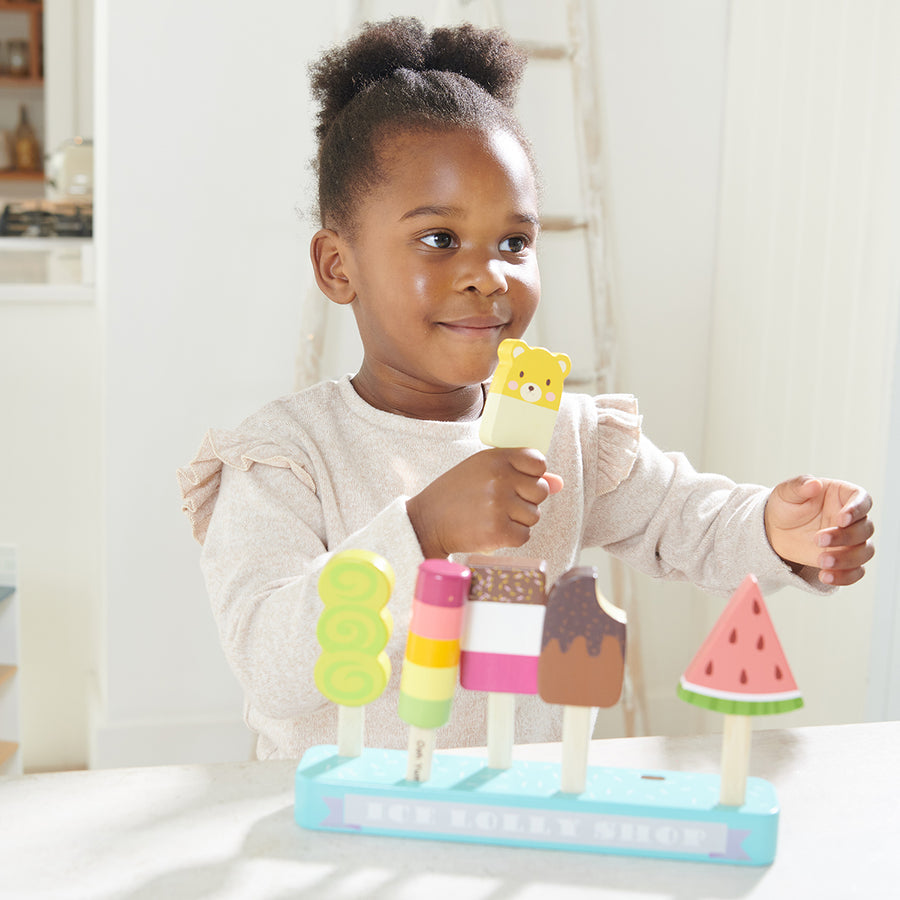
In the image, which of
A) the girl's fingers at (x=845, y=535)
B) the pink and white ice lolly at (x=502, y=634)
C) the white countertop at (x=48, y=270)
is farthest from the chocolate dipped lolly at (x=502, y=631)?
the white countertop at (x=48, y=270)

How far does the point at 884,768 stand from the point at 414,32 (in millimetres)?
818

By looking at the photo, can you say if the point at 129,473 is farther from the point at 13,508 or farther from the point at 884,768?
the point at 884,768

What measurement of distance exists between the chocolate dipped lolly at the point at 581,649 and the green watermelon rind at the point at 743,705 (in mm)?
42

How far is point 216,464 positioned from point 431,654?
1.47 feet

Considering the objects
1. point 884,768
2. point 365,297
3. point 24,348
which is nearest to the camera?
point 884,768

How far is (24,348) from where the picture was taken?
2.09 metres

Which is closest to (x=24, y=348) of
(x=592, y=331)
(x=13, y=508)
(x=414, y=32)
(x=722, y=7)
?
(x=13, y=508)

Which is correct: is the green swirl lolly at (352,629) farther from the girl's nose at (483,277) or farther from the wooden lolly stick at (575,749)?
the girl's nose at (483,277)

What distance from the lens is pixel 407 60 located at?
1.08 metres

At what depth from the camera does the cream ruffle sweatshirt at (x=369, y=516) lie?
0.81 metres

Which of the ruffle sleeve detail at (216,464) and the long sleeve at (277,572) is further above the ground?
the ruffle sleeve detail at (216,464)

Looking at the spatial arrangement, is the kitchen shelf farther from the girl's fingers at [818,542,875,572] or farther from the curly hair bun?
the girl's fingers at [818,542,875,572]

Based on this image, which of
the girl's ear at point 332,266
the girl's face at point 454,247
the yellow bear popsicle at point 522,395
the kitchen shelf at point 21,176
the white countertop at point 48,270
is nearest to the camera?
the yellow bear popsicle at point 522,395

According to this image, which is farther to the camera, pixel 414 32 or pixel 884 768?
pixel 414 32
